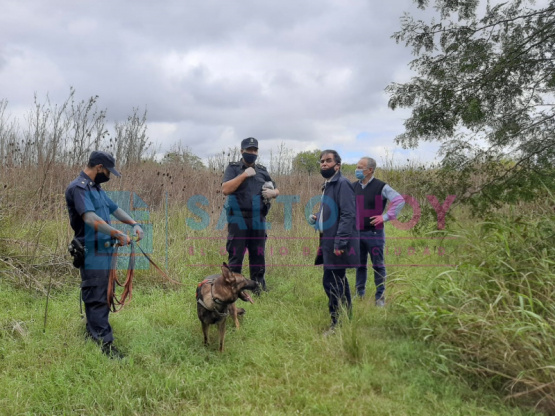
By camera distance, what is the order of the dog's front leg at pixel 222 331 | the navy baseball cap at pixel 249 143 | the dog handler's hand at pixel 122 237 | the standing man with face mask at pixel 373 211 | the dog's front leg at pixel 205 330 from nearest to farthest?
the dog handler's hand at pixel 122 237, the dog's front leg at pixel 222 331, the dog's front leg at pixel 205 330, the standing man with face mask at pixel 373 211, the navy baseball cap at pixel 249 143

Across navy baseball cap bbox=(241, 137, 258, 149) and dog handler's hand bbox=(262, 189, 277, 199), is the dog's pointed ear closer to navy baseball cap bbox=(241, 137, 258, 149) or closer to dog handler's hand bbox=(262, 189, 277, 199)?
dog handler's hand bbox=(262, 189, 277, 199)

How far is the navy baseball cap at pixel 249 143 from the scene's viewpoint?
480 cm

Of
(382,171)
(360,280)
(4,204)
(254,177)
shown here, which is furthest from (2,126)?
(382,171)

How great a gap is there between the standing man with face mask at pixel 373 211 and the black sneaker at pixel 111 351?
9.43 feet

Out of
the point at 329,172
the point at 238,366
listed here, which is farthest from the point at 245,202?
the point at 238,366

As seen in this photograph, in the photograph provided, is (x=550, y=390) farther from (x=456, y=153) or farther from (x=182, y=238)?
(x=182, y=238)

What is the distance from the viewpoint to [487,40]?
4.83m

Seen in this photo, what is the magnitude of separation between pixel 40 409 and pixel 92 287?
97 centimetres

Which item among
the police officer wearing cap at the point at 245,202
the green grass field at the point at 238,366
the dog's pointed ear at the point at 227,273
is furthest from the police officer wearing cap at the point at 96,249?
the police officer wearing cap at the point at 245,202

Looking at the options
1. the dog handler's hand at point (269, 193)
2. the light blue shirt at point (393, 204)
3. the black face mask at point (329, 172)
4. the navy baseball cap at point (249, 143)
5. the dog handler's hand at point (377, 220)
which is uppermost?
the navy baseball cap at point (249, 143)

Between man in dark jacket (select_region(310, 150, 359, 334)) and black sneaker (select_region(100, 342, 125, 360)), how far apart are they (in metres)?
1.98

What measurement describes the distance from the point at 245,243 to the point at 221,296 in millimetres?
1760

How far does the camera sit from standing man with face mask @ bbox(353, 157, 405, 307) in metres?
4.45

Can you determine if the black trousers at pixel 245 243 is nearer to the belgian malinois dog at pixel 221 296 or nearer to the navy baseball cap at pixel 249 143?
the navy baseball cap at pixel 249 143
